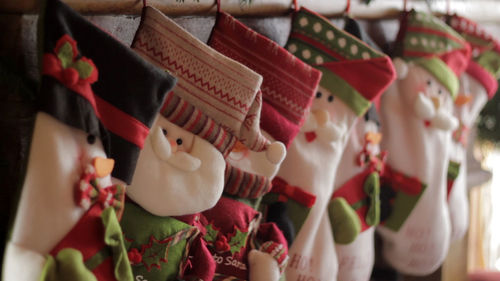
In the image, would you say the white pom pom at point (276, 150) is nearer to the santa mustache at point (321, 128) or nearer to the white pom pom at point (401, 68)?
the santa mustache at point (321, 128)

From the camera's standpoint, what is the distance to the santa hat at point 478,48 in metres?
1.48

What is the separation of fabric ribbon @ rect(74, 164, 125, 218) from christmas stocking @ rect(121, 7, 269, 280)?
0.05 m

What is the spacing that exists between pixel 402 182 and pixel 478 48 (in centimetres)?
42

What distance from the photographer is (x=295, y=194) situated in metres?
1.04

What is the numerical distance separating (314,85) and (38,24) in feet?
1.55

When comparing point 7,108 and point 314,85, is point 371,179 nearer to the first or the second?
point 314,85

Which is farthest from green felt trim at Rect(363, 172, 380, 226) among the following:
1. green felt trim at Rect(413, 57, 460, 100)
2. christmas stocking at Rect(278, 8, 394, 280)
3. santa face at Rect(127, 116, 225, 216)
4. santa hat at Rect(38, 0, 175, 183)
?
santa hat at Rect(38, 0, 175, 183)

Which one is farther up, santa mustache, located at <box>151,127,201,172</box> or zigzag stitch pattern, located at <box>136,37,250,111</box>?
zigzag stitch pattern, located at <box>136,37,250,111</box>

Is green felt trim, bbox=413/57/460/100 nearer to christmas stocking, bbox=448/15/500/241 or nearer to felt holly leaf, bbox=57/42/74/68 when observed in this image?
christmas stocking, bbox=448/15/500/241

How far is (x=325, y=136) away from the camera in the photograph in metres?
1.06

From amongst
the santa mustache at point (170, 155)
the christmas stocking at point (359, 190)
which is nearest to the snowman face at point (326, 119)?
the christmas stocking at point (359, 190)

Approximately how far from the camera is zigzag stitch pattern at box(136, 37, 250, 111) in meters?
0.79

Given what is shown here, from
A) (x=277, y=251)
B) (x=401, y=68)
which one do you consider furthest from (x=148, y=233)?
(x=401, y=68)

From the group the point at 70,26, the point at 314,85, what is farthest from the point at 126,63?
the point at 314,85
